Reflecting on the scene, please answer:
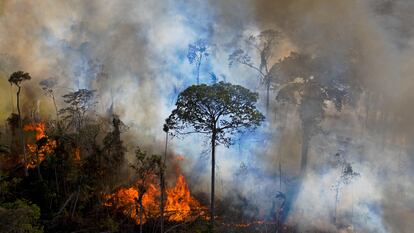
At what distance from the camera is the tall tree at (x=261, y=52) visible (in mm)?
46500

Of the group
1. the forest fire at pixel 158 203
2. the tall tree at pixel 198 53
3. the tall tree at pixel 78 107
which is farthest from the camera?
the tall tree at pixel 198 53

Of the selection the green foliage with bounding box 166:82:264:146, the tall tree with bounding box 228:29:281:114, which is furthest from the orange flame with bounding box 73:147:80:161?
the tall tree with bounding box 228:29:281:114

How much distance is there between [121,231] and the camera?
3075 cm

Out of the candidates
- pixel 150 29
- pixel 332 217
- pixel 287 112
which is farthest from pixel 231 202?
pixel 150 29

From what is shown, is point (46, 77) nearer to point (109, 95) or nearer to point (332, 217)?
point (109, 95)

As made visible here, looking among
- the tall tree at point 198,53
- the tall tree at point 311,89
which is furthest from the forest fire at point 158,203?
the tall tree at point 198,53

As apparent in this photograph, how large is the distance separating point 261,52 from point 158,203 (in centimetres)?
2139

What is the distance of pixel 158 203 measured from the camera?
34.4m

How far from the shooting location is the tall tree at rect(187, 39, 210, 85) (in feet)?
152

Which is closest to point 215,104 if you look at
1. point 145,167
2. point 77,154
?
point 145,167

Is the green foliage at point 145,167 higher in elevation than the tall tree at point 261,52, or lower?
lower

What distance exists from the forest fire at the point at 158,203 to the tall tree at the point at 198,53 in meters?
14.5

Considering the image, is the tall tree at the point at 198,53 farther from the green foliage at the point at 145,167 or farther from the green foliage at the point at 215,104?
the green foliage at the point at 215,104

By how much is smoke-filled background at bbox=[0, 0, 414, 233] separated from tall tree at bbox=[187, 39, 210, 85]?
0.63m
